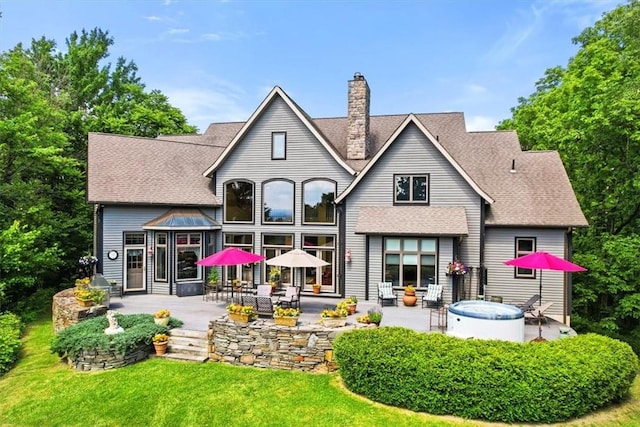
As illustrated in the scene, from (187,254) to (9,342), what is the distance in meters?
6.83

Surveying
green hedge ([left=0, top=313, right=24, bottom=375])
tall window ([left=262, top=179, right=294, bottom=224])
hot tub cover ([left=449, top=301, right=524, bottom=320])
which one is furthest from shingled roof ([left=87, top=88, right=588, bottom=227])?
green hedge ([left=0, top=313, right=24, bottom=375])

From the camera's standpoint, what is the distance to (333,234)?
1711 cm

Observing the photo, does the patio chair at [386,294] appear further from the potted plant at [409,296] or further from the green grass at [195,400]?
the green grass at [195,400]

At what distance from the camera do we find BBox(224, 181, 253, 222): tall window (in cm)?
1811

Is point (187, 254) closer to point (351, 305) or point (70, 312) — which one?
point (70, 312)

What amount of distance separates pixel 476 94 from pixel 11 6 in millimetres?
26104

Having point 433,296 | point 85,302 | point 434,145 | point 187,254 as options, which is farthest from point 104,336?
point 434,145

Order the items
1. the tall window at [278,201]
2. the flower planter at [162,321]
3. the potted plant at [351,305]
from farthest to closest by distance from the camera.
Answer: the tall window at [278,201], the potted plant at [351,305], the flower planter at [162,321]

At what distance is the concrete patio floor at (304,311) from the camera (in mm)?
12289

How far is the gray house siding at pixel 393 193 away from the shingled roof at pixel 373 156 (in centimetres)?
80

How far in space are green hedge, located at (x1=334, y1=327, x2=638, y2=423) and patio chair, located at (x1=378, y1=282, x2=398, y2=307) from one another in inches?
238

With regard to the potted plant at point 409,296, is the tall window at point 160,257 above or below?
above

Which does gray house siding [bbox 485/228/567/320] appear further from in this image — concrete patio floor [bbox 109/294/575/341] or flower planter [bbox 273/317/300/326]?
flower planter [bbox 273/317/300/326]

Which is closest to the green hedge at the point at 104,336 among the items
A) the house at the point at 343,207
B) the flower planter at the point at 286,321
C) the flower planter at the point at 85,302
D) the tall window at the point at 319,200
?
the flower planter at the point at 85,302
